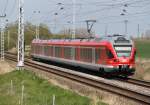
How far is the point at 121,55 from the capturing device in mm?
31906

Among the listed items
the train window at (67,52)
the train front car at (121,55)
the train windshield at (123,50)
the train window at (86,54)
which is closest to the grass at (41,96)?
the train front car at (121,55)

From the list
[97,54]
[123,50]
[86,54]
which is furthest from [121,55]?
[86,54]

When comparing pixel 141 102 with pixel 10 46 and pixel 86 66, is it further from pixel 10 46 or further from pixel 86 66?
pixel 10 46

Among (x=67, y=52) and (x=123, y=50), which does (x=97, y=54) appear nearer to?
(x=123, y=50)

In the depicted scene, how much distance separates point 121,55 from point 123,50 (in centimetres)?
43

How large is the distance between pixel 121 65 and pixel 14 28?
11174 centimetres

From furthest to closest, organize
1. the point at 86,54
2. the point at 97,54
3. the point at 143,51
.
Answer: the point at 143,51, the point at 86,54, the point at 97,54

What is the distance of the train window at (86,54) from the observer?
35312 millimetres

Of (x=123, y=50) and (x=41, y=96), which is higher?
(x=123, y=50)

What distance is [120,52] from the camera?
31969 millimetres

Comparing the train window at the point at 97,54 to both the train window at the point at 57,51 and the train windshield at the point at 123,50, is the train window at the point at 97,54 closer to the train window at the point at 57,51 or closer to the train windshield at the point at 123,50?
the train windshield at the point at 123,50

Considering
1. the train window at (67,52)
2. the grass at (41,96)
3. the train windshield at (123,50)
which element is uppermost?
the train windshield at (123,50)

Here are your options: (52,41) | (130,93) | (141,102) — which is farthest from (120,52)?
(52,41)

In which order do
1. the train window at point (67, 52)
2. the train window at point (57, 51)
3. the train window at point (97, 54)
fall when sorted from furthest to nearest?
1. the train window at point (57, 51)
2. the train window at point (67, 52)
3. the train window at point (97, 54)
